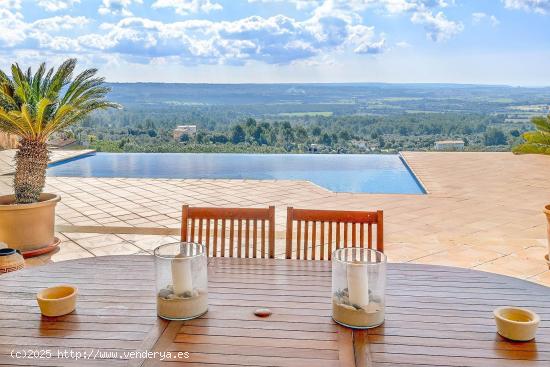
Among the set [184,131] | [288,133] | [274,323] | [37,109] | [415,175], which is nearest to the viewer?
[274,323]

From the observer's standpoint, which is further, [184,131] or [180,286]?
[184,131]

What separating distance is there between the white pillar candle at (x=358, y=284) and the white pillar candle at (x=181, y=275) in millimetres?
415

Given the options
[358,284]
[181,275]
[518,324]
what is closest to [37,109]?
[181,275]

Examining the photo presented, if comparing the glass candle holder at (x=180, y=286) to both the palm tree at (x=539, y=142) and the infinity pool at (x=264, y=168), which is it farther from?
the infinity pool at (x=264, y=168)

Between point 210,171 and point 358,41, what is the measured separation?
442cm

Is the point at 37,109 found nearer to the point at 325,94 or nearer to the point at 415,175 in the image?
the point at 415,175

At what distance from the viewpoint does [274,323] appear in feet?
4.14

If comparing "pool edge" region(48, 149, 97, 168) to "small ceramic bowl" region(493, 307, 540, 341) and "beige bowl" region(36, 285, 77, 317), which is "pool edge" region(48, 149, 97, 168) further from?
"small ceramic bowl" region(493, 307, 540, 341)

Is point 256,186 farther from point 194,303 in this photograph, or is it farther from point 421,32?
point 421,32

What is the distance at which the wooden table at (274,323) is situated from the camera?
1101 mm

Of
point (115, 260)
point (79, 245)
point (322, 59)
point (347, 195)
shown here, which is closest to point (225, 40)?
point (322, 59)

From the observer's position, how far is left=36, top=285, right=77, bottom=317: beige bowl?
1294 millimetres

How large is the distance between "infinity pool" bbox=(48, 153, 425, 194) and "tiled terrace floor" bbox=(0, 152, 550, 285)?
0.71 m

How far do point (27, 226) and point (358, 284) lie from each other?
9.56 ft
